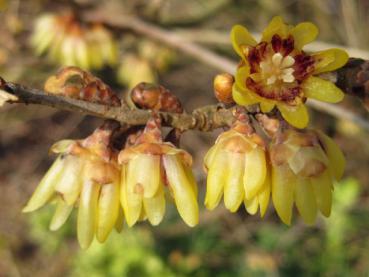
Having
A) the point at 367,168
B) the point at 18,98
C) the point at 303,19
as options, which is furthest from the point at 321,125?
the point at 18,98

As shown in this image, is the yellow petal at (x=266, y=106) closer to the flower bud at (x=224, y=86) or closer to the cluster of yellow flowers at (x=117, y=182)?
the flower bud at (x=224, y=86)

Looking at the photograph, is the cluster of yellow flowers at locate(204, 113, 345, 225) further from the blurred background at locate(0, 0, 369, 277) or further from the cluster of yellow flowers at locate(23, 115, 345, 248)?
the blurred background at locate(0, 0, 369, 277)

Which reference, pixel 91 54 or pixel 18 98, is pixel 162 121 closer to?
pixel 18 98

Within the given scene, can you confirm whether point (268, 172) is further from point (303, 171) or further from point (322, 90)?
point (322, 90)

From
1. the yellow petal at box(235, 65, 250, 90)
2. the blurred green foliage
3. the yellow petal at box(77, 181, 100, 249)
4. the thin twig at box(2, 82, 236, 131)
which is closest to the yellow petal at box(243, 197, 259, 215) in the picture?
the thin twig at box(2, 82, 236, 131)

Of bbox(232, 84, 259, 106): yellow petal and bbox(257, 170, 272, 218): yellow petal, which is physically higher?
bbox(232, 84, 259, 106): yellow petal

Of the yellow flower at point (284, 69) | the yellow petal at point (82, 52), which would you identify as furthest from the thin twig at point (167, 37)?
the yellow flower at point (284, 69)
